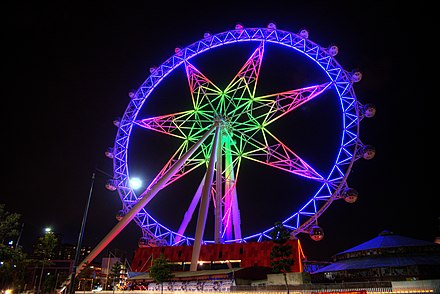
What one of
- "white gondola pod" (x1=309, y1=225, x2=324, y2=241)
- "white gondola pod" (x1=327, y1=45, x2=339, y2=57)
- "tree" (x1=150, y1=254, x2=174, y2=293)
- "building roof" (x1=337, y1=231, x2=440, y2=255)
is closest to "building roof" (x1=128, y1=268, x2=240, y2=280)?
"tree" (x1=150, y1=254, x2=174, y2=293)

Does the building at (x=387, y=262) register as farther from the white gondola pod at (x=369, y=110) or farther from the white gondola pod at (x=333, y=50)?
the white gondola pod at (x=333, y=50)

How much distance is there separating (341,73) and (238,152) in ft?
47.1

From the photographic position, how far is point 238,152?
39.3 m

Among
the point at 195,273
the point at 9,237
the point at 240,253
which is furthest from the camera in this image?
the point at 240,253

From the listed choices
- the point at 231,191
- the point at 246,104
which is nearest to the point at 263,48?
the point at 246,104

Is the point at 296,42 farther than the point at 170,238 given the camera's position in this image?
No

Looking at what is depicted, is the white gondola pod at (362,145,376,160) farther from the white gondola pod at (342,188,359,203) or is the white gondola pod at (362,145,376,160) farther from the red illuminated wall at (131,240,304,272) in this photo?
the red illuminated wall at (131,240,304,272)

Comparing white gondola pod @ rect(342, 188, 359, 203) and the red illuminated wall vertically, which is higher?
white gondola pod @ rect(342, 188, 359, 203)

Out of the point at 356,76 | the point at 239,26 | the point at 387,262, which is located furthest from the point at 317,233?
the point at 239,26

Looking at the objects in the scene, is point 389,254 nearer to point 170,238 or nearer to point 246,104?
point 246,104

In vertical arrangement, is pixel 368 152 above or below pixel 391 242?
above

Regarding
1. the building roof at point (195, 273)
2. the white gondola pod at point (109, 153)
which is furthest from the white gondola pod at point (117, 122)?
the building roof at point (195, 273)

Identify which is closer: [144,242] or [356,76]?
[356,76]

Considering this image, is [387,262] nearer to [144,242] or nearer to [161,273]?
[161,273]
